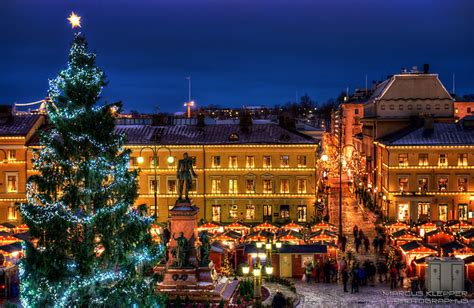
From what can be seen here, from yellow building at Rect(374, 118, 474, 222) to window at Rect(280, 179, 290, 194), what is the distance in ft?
31.2

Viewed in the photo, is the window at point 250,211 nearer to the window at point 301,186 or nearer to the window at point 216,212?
the window at point 216,212

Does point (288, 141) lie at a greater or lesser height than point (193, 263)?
greater

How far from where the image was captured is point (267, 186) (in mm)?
64312

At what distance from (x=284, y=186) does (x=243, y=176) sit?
153 inches

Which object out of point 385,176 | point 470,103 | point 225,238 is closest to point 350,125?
point 470,103

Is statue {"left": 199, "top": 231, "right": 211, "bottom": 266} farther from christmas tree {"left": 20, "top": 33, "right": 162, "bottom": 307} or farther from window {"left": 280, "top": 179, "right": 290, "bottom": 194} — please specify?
window {"left": 280, "top": 179, "right": 290, "bottom": 194}

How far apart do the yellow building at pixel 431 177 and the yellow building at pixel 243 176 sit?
7833 mm

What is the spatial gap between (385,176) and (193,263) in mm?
38275

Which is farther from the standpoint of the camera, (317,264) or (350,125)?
(350,125)

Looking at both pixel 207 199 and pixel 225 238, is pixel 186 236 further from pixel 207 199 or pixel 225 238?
pixel 207 199

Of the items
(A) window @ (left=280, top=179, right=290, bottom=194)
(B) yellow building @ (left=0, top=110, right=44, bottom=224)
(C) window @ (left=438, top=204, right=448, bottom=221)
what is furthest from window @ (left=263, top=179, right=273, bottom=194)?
(B) yellow building @ (left=0, top=110, right=44, bottom=224)

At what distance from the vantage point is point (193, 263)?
1325 inches

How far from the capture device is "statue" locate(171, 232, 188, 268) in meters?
33.2

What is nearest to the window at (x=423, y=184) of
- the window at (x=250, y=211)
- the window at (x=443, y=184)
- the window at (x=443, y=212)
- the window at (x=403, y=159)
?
the window at (x=443, y=184)
